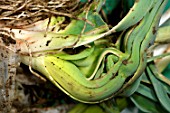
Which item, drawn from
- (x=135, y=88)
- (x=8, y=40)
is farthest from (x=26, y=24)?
(x=135, y=88)

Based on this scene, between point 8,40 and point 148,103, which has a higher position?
point 8,40

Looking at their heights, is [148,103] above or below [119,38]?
below

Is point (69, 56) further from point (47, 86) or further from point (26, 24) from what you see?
point (47, 86)

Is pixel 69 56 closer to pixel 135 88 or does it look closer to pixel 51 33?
pixel 51 33

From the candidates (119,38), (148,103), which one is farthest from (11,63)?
(148,103)

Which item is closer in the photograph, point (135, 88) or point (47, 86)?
point (135, 88)


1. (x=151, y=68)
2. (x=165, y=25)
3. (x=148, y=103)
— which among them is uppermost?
(x=165, y=25)
